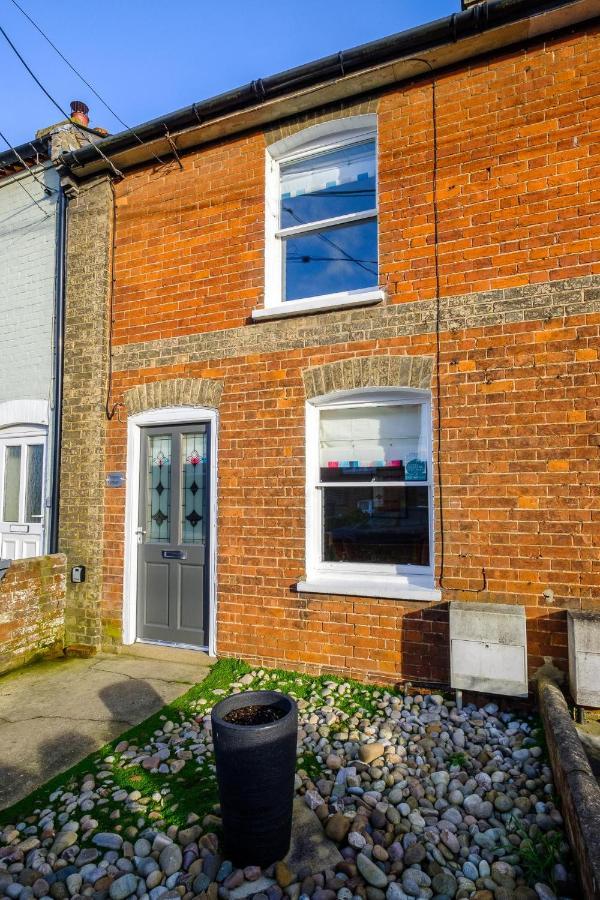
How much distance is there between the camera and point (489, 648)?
418 cm

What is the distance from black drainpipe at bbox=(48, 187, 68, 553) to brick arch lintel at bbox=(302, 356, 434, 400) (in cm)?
330

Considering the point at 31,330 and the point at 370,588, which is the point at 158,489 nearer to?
the point at 370,588

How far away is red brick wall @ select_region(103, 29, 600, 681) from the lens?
14.4ft

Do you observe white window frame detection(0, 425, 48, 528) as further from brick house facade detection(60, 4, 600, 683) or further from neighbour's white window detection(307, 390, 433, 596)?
neighbour's white window detection(307, 390, 433, 596)

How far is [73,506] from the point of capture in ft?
20.6

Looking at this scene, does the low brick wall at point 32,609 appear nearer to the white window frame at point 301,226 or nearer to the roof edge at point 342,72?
the white window frame at point 301,226

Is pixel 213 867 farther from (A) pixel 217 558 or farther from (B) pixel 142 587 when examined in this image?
(B) pixel 142 587

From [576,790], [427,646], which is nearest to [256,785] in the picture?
[576,790]

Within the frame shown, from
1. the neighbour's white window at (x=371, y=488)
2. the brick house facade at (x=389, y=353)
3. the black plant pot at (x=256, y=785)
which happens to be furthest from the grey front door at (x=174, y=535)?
the black plant pot at (x=256, y=785)

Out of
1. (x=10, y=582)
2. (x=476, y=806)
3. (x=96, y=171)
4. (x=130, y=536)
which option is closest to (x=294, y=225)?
(x=96, y=171)

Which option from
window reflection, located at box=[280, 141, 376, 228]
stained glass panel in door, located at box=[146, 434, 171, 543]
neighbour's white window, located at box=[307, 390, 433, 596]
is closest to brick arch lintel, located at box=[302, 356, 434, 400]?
neighbour's white window, located at box=[307, 390, 433, 596]

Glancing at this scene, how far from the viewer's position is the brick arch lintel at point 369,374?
4863 mm

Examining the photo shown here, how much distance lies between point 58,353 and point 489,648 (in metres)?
5.81

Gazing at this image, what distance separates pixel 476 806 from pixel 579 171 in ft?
15.7
